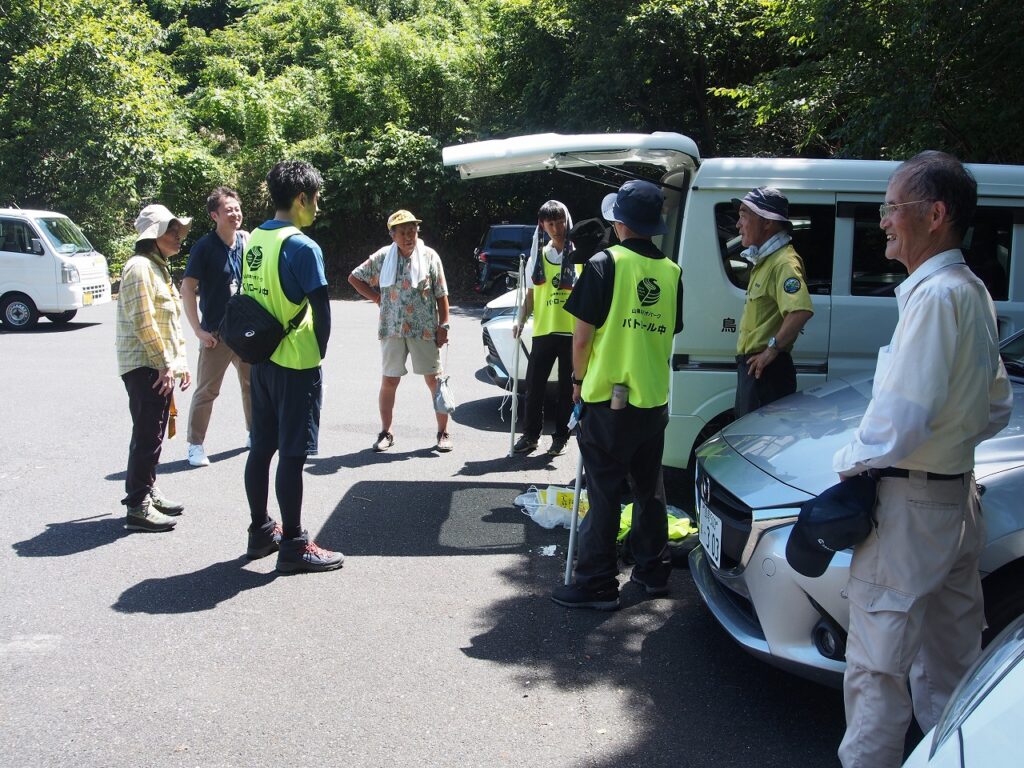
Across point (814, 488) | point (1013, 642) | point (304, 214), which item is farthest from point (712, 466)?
point (304, 214)

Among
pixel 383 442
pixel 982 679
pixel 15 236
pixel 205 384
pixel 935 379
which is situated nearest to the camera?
pixel 982 679

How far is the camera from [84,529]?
17.8 ft

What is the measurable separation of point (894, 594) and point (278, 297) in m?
3.28

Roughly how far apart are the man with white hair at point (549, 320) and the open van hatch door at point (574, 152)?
1.17m

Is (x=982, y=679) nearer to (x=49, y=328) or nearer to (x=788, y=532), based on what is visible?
(x=788, y=532)

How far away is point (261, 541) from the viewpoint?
495 cm

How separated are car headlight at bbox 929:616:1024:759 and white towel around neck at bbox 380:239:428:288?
534 centimetres

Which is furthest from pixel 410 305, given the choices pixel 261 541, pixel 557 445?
pixel 261 541

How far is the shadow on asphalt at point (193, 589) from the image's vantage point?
4.40 m

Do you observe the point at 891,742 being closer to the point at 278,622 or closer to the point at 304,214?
the point at 278,622

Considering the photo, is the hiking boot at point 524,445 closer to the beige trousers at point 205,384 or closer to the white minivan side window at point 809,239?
the beige trousers at point 205,384

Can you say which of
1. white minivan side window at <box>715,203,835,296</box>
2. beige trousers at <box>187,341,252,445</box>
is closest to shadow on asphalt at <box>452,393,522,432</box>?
beige trousers at <box>187,341,252,445</box>

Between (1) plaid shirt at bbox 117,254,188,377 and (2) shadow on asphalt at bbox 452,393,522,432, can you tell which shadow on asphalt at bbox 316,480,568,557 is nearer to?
(1) plaid shirt at bbox 117,254,188,377

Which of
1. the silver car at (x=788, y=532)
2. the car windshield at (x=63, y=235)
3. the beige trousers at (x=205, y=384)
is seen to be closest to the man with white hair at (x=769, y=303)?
the silver car at (x=788, y=532)
